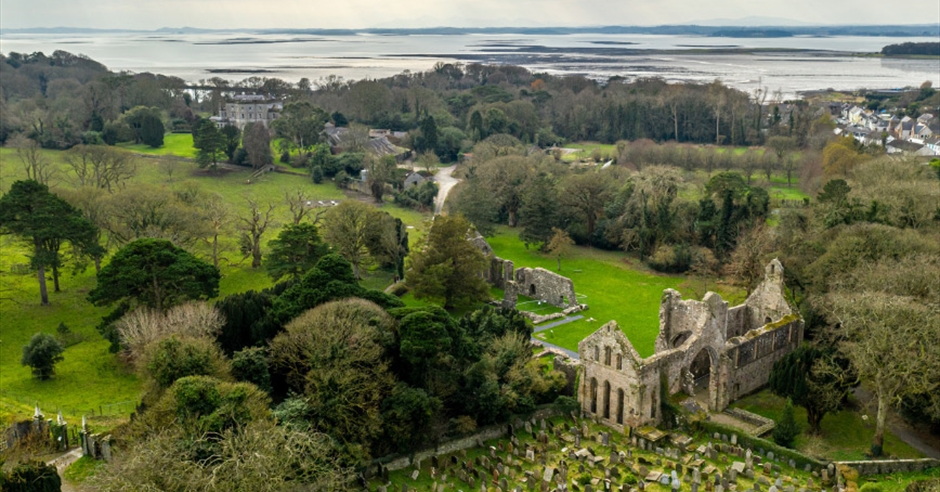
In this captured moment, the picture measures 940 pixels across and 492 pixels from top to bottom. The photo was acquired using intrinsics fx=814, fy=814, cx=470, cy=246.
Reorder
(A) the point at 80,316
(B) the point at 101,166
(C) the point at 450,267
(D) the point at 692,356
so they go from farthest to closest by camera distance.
Answer: (B) the point at 101,166
(C) the point at 450,267
(A) the point at 80,316
(D) the point at 692,356

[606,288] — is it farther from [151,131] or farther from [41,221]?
[151,131]

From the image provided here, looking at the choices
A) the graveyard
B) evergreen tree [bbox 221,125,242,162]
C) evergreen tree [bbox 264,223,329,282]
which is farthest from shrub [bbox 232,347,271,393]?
evergreen tree [bbox 221,125,242,162]

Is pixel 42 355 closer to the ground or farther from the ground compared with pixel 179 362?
closer to the ground

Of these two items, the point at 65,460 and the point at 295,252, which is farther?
the point at 295,252

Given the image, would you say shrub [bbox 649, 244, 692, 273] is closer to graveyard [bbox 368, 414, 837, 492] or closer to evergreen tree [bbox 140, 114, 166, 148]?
graveyard [bbox 368, 414, 837, 492]

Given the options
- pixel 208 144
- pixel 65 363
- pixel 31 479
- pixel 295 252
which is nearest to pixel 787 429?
pixel 31 479

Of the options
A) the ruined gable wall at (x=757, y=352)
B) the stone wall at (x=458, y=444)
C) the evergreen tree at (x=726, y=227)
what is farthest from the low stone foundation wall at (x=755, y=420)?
the evergreen tree at (x=726, y=227)
